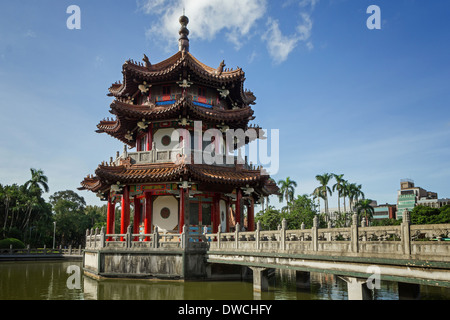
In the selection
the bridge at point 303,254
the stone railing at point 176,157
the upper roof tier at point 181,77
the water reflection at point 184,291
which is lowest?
the water reflection at point 184,291

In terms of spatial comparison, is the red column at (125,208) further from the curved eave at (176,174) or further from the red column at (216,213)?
the red column at (216,213)

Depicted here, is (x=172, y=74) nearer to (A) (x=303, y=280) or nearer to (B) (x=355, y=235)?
(A) (x=303, y=280)

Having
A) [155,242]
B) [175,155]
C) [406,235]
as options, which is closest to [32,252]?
[175,155]

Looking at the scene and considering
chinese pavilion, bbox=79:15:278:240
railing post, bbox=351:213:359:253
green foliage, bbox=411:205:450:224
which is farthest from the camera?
green foliage, bbox=411:205:450:224

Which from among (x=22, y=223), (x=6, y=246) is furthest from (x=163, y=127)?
(x=22, y=223)

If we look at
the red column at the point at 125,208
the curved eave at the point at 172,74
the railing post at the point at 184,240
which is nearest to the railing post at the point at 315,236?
the railing post at the point at 184,240

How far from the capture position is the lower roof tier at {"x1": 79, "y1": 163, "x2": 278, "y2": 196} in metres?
20.3

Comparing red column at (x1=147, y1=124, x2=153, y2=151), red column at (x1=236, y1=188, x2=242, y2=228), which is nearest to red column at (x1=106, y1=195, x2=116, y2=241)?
red column at (x1=147, y1=124, x2=153, y2=151)

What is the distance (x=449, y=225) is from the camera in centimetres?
953

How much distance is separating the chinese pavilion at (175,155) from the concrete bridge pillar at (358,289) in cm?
1006

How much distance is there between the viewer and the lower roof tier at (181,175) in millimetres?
20281

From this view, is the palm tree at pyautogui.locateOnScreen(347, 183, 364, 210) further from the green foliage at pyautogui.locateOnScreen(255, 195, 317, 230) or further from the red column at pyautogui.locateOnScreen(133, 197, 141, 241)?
the red column at pyautogui.locateOnScreen(133, 197, 141, 241)
